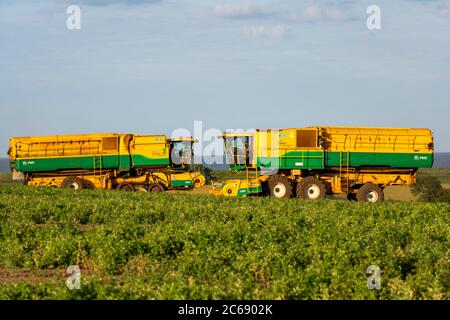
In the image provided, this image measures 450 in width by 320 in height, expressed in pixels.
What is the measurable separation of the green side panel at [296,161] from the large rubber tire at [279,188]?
580mm

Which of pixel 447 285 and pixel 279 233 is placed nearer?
pixel 447 285

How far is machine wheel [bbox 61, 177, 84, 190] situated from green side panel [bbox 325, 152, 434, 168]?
43.1 feet

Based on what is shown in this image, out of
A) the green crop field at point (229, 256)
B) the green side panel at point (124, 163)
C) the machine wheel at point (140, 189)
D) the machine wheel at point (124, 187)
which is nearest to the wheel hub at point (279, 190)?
the machine wheel at point (140, 189)

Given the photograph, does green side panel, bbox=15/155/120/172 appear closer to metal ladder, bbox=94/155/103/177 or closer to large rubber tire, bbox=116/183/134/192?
metal ladder, bbox=94/155/103/177

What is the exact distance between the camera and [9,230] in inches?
893

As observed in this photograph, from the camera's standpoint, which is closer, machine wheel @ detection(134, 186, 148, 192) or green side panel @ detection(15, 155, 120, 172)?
green side panel @ detection(15, 155, 120, 172)

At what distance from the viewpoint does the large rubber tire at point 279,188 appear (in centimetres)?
3747

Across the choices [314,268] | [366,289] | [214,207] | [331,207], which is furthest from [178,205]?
[366,289]

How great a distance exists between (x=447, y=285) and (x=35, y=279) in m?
8.01

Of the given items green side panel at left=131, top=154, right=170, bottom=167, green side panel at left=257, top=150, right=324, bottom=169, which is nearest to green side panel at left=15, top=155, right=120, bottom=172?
green side panel at left=131, top=154, right=170, bottom=167

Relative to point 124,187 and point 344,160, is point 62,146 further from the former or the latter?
point 344,160

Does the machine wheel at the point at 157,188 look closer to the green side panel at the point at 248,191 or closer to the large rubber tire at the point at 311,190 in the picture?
the green side panel at the point at 248,191

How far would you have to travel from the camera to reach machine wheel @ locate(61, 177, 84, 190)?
43.1 metres
